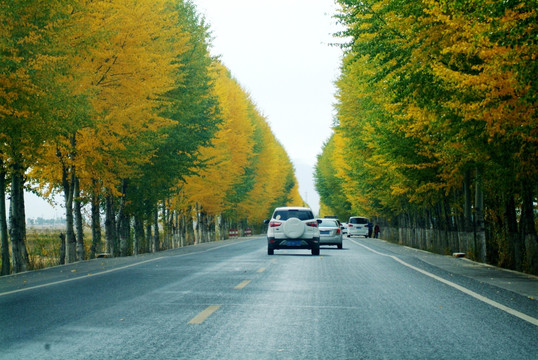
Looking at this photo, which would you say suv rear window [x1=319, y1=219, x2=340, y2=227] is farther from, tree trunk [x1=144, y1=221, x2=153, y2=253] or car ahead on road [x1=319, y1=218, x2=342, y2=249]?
tree trunk [x1=144, y1=221, x2=153, y2=253]

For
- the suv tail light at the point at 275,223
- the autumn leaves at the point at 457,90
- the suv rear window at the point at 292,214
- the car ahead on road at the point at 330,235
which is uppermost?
the autumn leaves at the point at 457,90

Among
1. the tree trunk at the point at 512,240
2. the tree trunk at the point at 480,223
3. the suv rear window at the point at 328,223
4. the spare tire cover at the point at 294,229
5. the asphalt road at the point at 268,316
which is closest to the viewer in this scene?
the asphalt road at the point at 268,316

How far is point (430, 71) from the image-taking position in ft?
57.1

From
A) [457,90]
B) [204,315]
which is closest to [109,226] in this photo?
[457,90]

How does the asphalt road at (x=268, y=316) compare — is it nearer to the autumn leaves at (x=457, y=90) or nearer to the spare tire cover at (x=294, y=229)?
the autumn leaves at (x=457, y=90)

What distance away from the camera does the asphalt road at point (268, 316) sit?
7.29 m

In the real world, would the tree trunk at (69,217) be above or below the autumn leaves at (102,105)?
below

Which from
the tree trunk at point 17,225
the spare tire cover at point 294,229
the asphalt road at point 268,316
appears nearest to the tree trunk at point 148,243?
the tree trunk at point 17,225

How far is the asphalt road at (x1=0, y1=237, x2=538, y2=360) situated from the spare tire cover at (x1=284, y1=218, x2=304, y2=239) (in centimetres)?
957

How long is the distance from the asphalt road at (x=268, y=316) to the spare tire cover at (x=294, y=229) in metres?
9.57

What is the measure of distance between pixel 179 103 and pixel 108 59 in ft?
21.8

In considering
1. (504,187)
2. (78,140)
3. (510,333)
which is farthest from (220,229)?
(510,333)

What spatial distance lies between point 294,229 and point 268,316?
16.8m

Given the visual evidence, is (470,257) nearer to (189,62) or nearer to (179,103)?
(179,103)
